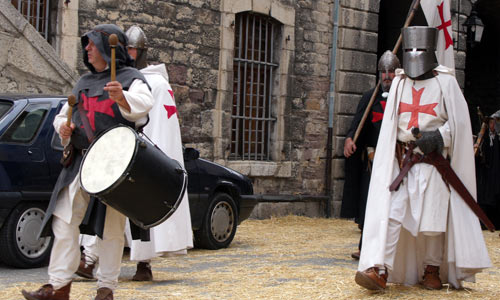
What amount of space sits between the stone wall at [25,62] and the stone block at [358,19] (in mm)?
6873

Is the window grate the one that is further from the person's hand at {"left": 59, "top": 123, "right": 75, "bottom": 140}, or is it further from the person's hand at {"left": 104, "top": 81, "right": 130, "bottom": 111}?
the person's hand at {"left": 104, "top": 81, "right": 130, "bottom": 111}

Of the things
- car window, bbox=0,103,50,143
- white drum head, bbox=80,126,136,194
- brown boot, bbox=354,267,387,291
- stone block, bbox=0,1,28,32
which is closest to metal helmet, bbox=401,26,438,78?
brown boot, bbox=354,267,387,291

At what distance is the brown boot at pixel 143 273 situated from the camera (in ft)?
23.7

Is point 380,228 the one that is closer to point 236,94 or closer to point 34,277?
point 34,277

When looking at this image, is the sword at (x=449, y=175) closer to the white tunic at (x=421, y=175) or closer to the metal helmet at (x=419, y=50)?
the white tunic at (x=421, y=175)

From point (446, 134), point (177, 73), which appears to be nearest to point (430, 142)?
point (446, 134)

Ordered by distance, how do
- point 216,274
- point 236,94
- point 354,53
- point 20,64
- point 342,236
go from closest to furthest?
point 216,274, point 20,64, point 342,236, point 236,94, point 354,53

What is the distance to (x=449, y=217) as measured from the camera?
6766 millimetres

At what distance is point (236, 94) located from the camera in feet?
47.1

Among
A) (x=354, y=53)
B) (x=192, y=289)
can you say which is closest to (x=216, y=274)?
(x=192, y=289)

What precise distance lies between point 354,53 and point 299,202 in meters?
2.89

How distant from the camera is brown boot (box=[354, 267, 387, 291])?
637 centimetres

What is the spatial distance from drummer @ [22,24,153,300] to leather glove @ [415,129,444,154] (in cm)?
220

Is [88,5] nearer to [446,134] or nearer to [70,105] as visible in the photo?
[446,134]
